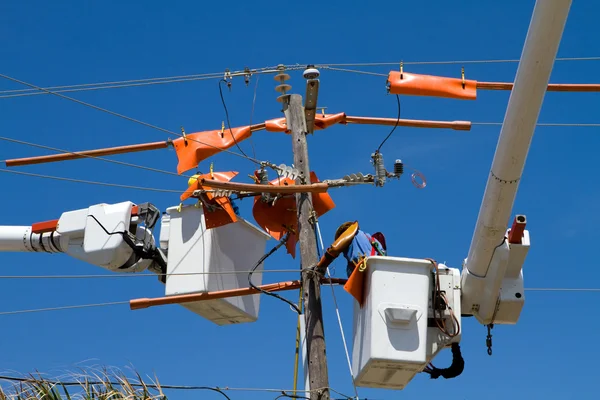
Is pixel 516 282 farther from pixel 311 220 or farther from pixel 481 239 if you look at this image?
pixel 311 220

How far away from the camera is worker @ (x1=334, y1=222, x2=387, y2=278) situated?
12133 millimetres

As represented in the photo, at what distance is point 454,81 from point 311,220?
93.3 inches

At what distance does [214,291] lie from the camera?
13.4m

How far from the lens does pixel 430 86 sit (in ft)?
44.7

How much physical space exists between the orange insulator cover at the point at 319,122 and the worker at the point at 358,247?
2049 mm

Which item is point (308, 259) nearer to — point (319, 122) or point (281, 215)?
point (281, 215)

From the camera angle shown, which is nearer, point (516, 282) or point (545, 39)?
point (545, 39)

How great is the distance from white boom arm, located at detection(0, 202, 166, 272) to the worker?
99.8 inches

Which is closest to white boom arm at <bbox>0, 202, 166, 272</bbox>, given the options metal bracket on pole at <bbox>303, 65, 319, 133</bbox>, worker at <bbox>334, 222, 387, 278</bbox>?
metal bracket on pole at <bbox>303, 65, 319, 133</bbox>

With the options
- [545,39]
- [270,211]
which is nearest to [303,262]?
[270,211]

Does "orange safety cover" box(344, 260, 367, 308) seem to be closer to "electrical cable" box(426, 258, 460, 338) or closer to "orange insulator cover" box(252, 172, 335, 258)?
"electrical cable" box(426, 258, 460, 338)

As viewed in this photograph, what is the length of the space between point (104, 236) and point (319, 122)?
280cm

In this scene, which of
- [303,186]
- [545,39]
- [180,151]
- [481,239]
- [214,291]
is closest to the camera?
[545,39]

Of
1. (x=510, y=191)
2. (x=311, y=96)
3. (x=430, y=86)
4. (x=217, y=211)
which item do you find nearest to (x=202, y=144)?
(x=217, y=211)
